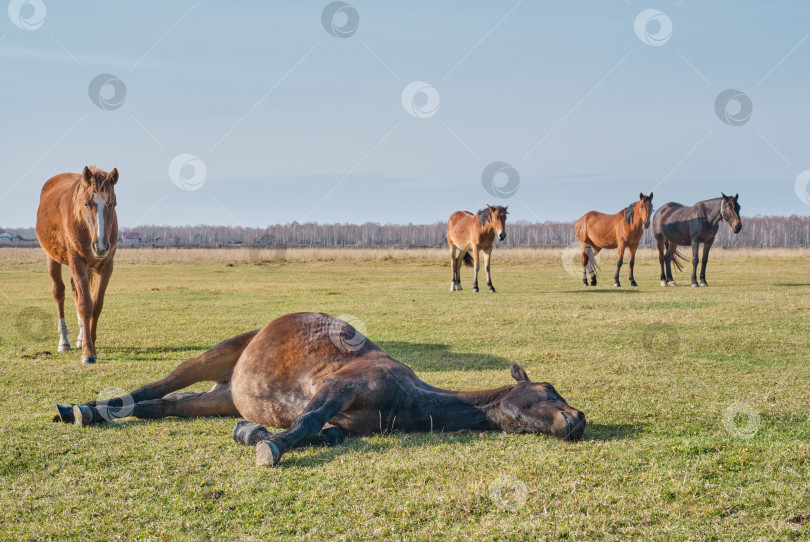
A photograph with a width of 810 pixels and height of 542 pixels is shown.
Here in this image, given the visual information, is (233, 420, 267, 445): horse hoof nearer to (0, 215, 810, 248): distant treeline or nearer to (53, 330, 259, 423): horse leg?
(53, 330, 259, 423): horse leg

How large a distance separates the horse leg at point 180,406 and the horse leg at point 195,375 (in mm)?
50

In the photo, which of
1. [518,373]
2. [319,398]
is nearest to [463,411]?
[518,373]

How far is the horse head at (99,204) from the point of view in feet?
32.1

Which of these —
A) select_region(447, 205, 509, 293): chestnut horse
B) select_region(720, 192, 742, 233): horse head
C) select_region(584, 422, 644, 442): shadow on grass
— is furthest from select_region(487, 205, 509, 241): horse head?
select_region(584, 422, 644, 442): shadow on grass

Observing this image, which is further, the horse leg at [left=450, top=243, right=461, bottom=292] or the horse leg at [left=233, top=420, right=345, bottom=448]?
the horse leg at [left=450, top=243, right=461, bottom=292]

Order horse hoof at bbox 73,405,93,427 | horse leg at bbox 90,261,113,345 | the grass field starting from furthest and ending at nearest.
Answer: horse leg at bbox 90,261,113,345 < horse hoof at bbox 73,405,93,427 < the grass field

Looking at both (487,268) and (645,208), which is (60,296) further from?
(645,208)

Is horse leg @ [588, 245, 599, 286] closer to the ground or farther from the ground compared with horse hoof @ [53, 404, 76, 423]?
farther from the ground

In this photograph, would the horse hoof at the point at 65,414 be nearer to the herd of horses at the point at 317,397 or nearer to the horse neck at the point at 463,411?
the herd of horses at the point at 317,397

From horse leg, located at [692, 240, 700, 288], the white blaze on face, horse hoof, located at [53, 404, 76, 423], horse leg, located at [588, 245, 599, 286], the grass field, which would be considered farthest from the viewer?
horse leg, located at [588, 245, 599, 286]

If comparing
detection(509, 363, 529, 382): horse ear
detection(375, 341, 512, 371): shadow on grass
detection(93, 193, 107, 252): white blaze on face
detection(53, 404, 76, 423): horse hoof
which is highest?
detection(93, 193, 107, 252): white blaze on face

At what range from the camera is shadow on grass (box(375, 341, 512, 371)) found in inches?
388

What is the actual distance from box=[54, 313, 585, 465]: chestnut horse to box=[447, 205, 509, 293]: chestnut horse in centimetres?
1698

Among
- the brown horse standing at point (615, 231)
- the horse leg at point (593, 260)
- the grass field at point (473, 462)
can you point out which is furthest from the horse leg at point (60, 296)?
the horse leg at point (593, 260)
